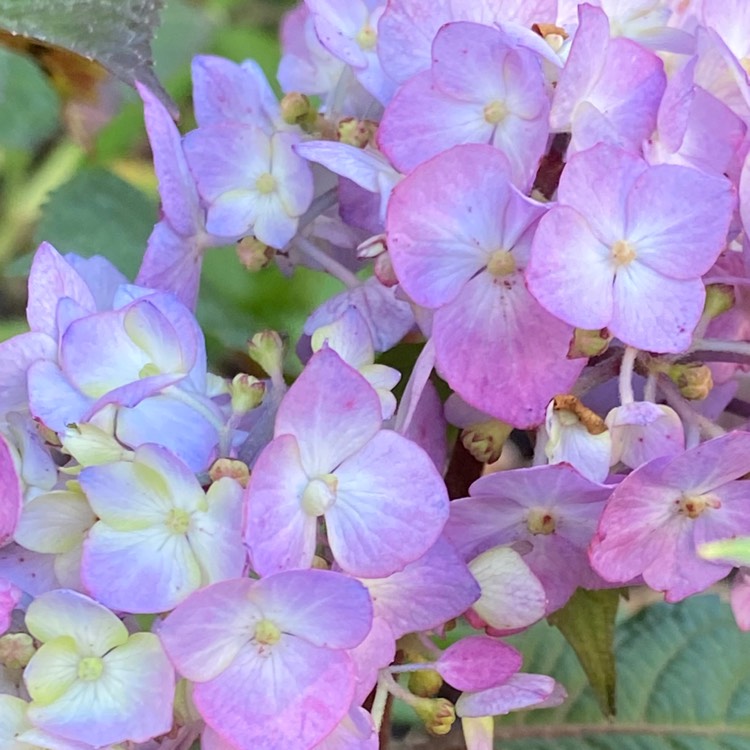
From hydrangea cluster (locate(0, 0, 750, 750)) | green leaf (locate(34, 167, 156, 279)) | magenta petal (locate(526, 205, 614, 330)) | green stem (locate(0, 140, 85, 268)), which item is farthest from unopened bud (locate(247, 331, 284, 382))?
green stem (locate(0, 140, 85, 268))

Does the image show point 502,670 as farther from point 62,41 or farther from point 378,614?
point 62,41

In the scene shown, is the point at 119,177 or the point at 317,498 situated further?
the point at 119,177

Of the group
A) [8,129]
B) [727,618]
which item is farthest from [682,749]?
[8,129]

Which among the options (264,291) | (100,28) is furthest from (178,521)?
(264,291)

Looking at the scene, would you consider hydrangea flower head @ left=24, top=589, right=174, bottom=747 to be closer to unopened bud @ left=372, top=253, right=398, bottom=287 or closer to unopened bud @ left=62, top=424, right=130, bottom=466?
unopened bud @ left=62, top=424, right=130, bottom=466

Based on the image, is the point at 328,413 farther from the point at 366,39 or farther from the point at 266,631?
the point at 366,39

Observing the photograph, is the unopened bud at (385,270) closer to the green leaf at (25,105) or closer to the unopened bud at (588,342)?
the unopened bud at (588,342)

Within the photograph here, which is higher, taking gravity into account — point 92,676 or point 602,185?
point 602,185
